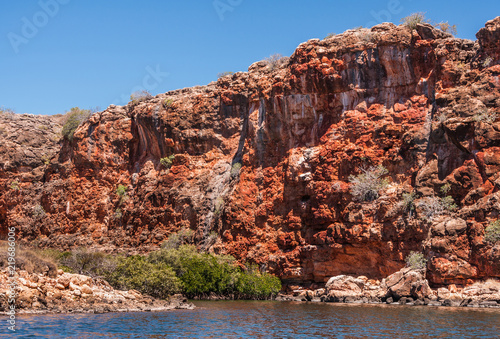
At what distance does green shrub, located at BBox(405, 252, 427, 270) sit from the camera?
146ft

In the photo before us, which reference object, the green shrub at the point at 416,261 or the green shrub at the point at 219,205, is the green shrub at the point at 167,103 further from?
the green shrub at the point at 416,261

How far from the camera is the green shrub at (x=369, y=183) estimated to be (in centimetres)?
5088

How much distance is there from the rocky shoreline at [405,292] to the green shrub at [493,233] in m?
2.84

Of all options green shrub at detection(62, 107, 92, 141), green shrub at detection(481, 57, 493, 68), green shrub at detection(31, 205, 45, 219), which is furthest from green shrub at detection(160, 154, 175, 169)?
green shrub at detection(481, 57, 493, 68)

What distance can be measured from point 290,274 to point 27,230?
1443 inches

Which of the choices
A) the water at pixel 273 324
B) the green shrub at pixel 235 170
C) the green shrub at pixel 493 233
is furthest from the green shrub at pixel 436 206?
the green shrub at pixel 235 170

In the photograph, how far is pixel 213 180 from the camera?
64188 mm

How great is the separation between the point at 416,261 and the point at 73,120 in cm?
4906

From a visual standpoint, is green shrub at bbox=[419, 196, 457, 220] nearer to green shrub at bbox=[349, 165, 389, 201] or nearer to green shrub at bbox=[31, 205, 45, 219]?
green shrub at bbox=[349, 165, 389, 201]

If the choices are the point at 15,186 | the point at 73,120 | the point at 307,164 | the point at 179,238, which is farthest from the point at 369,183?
the point at 15,186

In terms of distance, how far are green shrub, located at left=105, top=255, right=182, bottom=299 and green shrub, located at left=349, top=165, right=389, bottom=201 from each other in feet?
57.4

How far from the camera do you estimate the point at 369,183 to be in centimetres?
5103

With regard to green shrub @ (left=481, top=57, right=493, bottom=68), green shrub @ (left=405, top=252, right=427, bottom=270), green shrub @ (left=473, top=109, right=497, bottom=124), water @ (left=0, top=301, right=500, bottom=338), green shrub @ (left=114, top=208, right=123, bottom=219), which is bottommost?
water @ (left=0, top=301, right=500, bottom=338)

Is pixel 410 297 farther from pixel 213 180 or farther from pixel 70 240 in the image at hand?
pixel 70 240
